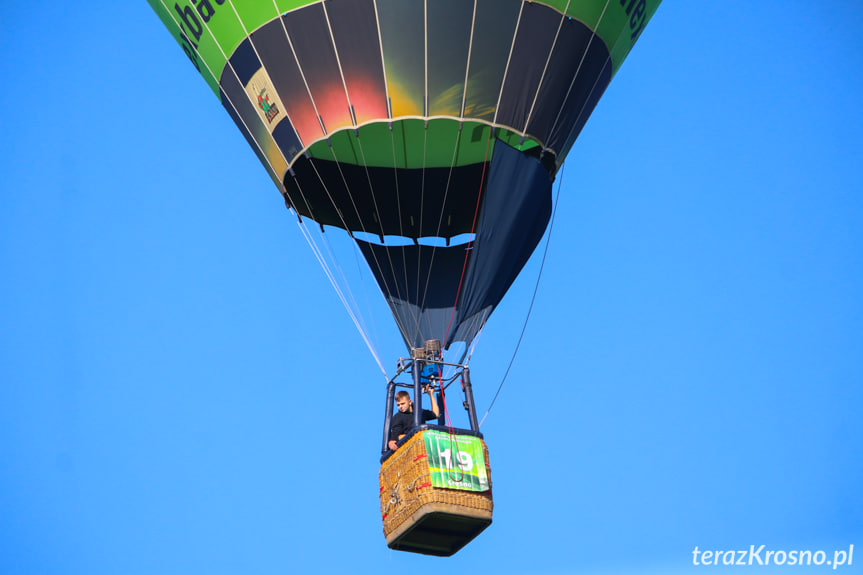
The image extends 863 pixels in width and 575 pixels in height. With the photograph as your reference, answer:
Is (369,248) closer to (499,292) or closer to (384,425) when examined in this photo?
(499,292)

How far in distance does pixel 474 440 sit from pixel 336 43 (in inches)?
146

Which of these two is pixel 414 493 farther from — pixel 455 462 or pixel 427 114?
pixel 427 114

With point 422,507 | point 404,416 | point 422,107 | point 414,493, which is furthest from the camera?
point 422,107

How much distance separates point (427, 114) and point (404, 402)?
8.42 feet

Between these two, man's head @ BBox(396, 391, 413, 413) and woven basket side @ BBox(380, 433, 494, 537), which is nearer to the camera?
woven basket side @ BBox(380, 433, 494, 537)

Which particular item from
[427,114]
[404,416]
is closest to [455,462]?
[404,416]

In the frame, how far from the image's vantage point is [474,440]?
7992mm

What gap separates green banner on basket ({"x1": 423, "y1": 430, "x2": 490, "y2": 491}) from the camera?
25.1 feet

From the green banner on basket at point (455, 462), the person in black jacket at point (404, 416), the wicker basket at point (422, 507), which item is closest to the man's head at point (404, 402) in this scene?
the person in black jacket at point (404, 416)

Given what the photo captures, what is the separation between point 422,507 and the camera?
7574 millimetres

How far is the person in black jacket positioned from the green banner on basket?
2.13 ft

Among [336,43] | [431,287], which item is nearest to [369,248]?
[431,287]

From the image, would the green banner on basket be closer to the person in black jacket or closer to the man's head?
the person in black jacket

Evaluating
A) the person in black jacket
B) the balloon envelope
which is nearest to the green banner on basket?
the person in black jacket
